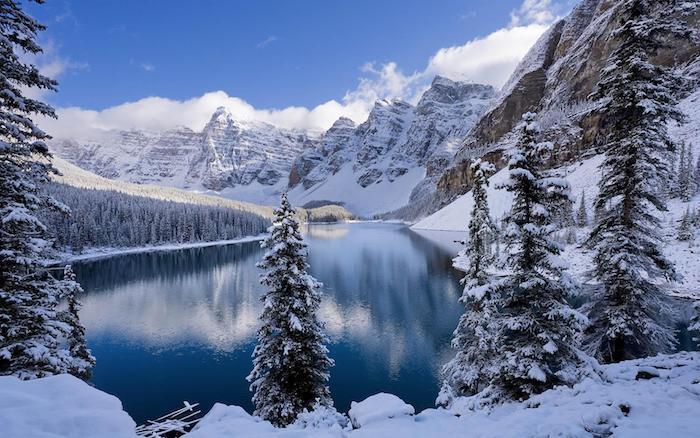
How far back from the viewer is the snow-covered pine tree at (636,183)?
12.4m

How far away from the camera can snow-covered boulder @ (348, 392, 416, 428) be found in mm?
8508

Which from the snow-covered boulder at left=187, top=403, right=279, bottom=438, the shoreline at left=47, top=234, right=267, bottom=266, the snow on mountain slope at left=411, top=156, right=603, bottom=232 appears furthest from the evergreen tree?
the shoreline at left=47, top=234, right=267, bottom=266

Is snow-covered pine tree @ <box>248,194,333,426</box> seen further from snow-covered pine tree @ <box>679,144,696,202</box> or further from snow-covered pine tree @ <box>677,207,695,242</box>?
snow-covered pine tree @ <box>679,144,696,202</box>

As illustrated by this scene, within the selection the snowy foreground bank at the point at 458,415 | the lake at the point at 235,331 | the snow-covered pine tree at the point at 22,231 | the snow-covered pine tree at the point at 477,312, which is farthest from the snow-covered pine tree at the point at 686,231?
the snow-covered pine tree at the point at 22,231

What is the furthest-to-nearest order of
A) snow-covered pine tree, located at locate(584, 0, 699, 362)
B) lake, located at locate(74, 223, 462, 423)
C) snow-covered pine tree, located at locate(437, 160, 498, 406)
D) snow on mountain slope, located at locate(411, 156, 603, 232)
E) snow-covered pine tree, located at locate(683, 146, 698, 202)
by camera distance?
1. snow on mountain slope, located at locate(411, 156, 603, 232)
2. snow-covered pine tree, located at locate(683, 146, 698, 202)
3. lake, located at locate(74, 223, 462, 423)
4. snow-covered pine tree, located at locate(437, 160, 498, 406)
5. snow-covered pine tree, located at locate(584, 0, 699, 362)

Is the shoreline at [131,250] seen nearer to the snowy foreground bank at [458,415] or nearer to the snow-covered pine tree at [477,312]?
the snow-covered pine tree at [477,312]

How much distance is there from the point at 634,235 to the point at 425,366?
17767 millimetres

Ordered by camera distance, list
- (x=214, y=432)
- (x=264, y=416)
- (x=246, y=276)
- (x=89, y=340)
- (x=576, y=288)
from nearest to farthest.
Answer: (x=214, y=432)
(x=576, y=288)
(x=264, y=416)
(x=89, y=340)
(x=246, y=276)

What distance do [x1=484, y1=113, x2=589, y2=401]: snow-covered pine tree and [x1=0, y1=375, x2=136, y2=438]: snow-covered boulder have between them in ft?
33.0

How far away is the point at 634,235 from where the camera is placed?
12781mm

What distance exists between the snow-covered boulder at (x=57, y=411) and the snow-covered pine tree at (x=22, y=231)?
4.58m

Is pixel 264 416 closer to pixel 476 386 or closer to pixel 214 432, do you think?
pixel 214 432

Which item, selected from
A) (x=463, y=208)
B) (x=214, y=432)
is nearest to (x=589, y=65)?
(x=463, y=208)

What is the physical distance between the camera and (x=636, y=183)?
12648 mm
